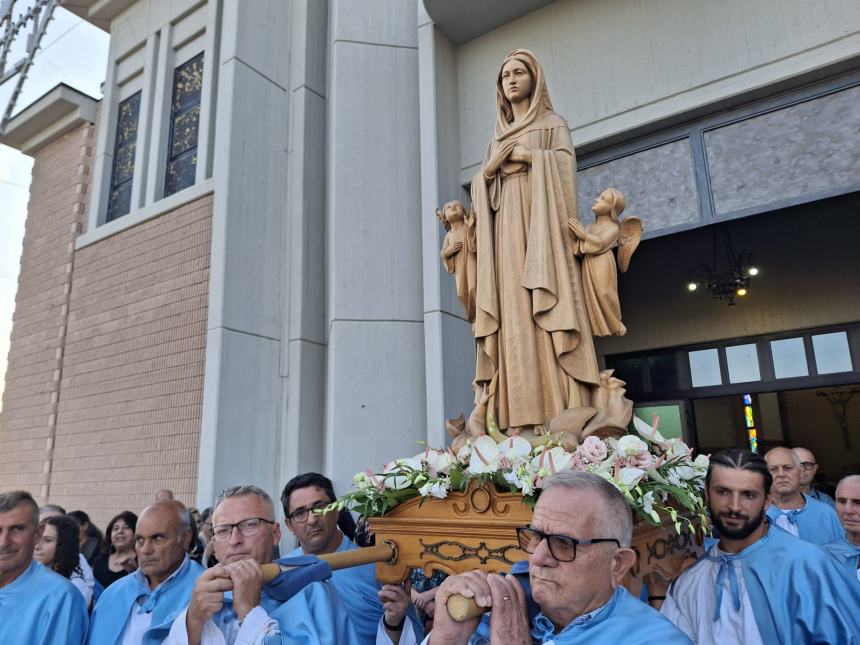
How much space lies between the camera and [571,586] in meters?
1.55

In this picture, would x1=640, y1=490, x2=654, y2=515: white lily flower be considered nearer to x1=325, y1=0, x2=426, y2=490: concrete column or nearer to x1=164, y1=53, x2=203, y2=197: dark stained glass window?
x1=325, y1=0, x2=426, y2=490: concrete column

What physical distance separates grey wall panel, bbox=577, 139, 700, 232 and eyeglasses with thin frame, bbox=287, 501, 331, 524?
4.82 m

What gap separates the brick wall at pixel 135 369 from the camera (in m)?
7.68

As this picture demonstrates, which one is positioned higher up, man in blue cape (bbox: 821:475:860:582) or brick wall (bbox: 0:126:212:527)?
brick wall (bbox: 0:126:212:527)

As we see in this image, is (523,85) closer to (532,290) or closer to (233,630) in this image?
(532,290)

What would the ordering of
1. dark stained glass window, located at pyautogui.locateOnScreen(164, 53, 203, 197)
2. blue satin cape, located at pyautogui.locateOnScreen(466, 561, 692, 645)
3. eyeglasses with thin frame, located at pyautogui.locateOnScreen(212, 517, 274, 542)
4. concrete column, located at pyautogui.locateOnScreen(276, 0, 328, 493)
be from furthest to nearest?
dark stained glass window, located at pyautogui.locateOnScreen(164, 53, 203, 197)
concrete column, located at pyautogui.locateOnScreen(276, 0, 328, 493)
eyeglasses with thin frame, located at pyautogui.locateOnScreen(212, 517, 274, 542)
blue satin cape, located at pyautogui.locateOnScreen(466, 561, 692, 645)

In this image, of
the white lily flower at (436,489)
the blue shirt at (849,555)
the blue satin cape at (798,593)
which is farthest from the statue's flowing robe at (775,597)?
the white lily flower at (436,489)

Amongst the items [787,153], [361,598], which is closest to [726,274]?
[787,153]

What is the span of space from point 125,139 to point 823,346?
35.3 ft

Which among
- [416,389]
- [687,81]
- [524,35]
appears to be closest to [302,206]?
[416,389]

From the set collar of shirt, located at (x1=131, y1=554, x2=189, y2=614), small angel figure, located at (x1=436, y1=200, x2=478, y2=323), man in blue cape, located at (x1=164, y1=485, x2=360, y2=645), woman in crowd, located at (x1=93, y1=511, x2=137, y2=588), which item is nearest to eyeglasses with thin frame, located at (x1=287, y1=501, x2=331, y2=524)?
man in blue cape, located at (x1=164, y1=485, x2=360, y2=645)

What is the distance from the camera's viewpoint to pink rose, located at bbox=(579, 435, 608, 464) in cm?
242

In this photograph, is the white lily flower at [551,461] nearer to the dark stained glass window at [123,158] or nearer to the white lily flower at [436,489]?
the white lily flower at [436,489]

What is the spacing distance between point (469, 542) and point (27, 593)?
1922 millimetres
